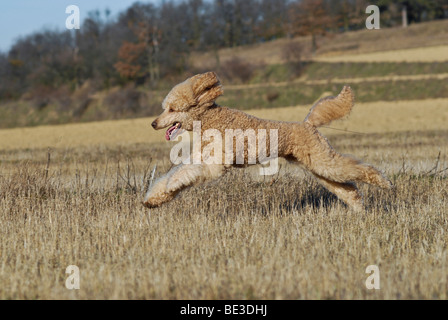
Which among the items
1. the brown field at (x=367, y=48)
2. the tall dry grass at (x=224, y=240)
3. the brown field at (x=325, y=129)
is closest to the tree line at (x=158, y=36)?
the brown field at (x=367, y=48)

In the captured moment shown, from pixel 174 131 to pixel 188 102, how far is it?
0.32 metres

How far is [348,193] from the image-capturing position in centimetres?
657

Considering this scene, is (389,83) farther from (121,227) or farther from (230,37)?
(121,227)

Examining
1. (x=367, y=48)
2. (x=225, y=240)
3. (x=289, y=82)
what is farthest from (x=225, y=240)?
(x=367, y=48)

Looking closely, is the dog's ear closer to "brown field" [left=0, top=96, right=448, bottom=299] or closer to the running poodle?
the running poodle

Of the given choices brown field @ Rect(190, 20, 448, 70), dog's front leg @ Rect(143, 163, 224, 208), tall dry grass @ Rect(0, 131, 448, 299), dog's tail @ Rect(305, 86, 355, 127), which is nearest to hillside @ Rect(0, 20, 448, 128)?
brown field @ Rect(190, 20, 448, 70)

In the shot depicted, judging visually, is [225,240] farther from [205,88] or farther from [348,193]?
[348,193]

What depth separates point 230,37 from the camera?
59.9m

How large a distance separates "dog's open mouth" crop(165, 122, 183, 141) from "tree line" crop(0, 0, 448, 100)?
25.5 meters

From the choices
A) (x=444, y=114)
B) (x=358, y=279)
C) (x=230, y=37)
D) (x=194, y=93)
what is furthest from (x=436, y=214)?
(x=230, y=37)

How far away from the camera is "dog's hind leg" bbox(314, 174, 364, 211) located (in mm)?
6511

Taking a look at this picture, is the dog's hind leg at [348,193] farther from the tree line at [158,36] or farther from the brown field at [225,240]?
the tree line at [158,36]

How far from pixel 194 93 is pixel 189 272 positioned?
1.89 meters
